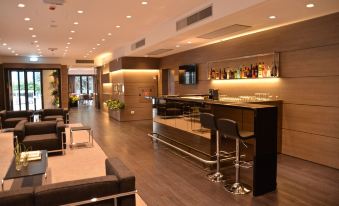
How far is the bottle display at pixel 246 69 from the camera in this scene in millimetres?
6277

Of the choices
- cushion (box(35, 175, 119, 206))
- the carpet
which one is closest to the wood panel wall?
the carpet

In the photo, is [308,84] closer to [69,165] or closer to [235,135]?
[235,135]

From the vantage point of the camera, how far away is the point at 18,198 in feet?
7.14

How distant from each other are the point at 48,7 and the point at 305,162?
6573 millimetres

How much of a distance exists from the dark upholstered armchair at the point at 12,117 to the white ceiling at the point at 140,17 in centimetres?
277

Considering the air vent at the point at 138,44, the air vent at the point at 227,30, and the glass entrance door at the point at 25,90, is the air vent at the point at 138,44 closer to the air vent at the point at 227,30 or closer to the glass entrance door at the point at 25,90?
the air vent at the point at 227,30

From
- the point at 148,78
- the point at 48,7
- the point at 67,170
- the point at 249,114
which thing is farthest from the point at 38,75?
the point at 249,114

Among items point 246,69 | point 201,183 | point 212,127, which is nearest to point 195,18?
point 246,69

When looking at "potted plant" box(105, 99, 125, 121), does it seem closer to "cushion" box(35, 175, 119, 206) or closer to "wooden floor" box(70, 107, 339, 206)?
"wooden floor" box(70, 107, 339, 206)

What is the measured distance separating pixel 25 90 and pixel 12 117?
6.99 meters

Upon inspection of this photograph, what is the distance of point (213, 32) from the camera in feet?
21.3

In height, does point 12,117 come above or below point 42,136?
above

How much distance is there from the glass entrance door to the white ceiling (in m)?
6.27

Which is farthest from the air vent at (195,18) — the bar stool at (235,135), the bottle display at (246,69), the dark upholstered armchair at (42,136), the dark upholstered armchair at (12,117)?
the dark upholstered armchair at (12,117)
